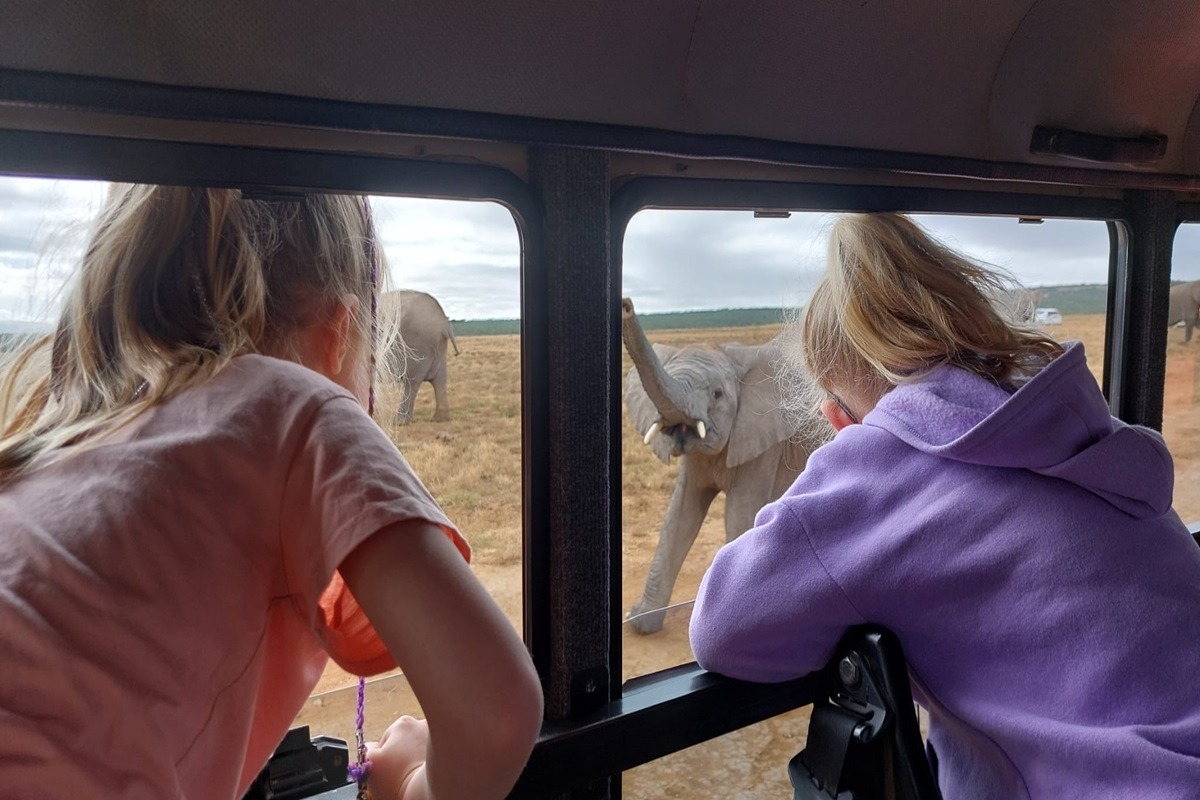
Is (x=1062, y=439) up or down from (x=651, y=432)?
up

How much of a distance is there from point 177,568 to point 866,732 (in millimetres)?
933

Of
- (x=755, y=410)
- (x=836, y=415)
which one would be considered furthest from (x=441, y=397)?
(x=755, y=410)

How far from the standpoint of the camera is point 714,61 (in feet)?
4.06

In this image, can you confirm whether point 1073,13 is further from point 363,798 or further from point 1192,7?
point 363,798

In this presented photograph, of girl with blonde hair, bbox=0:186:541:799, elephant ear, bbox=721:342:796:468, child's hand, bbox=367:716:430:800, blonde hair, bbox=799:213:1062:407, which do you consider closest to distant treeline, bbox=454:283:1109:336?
blonde hair, bbox=799:213:1062:407

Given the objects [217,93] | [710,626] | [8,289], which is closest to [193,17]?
[217,93]

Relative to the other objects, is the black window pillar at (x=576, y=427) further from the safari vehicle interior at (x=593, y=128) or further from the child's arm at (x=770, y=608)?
the child's arm at (x=770, y=608)

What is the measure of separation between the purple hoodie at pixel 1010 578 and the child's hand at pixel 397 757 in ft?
1.59

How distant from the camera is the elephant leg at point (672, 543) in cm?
184

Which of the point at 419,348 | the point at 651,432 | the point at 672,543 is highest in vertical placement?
the point at 419,348

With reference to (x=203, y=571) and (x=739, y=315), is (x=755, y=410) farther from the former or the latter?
(x=203, y=571)

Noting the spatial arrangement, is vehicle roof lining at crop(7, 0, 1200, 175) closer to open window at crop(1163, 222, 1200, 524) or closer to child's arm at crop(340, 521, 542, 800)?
child's arm at crop(340, 521, 542, 800)

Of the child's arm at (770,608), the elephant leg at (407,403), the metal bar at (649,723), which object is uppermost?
the elephant leg at (407,403)

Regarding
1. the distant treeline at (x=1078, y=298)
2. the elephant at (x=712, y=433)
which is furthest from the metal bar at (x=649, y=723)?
the distant treeline at (x=1078, y=298)
